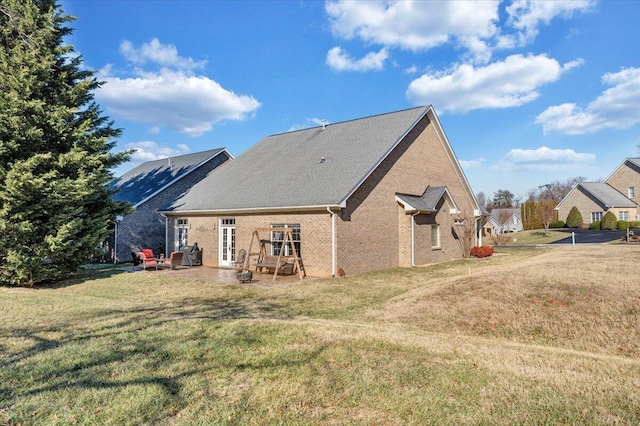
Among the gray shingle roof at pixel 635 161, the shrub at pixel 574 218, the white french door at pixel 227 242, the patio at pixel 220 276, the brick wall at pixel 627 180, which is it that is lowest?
the patio at pixel 220 276

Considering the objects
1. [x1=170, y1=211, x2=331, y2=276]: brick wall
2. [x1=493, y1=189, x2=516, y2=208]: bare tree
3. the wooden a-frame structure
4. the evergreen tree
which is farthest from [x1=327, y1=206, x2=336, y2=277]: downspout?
[x1=493, y1=189, x2=516, y2=208]: bare tree

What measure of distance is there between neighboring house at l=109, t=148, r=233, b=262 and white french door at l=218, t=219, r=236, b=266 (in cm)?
363

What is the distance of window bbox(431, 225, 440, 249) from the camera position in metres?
20.1

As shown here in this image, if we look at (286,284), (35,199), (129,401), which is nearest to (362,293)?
(286,284)

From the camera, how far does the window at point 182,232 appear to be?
844 inches

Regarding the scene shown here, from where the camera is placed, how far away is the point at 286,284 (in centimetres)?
1338

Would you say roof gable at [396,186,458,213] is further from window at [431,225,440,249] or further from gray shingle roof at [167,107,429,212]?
gray shingle roof at [167,107,429,212]

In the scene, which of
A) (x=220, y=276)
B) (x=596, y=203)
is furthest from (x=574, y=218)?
(x=220, y=276)

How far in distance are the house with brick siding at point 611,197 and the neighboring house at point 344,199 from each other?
33354mm

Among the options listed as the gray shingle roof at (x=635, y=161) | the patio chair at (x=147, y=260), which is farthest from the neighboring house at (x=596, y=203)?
the patio chair at (x=147, y=260)

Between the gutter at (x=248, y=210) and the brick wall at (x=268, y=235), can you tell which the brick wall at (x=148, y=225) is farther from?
the brick wall at (x=268, y=235)

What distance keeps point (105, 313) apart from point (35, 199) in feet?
25.5

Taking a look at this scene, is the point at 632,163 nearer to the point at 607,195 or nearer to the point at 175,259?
the point at 607,195

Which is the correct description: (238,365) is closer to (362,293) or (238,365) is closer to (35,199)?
(362,293)
